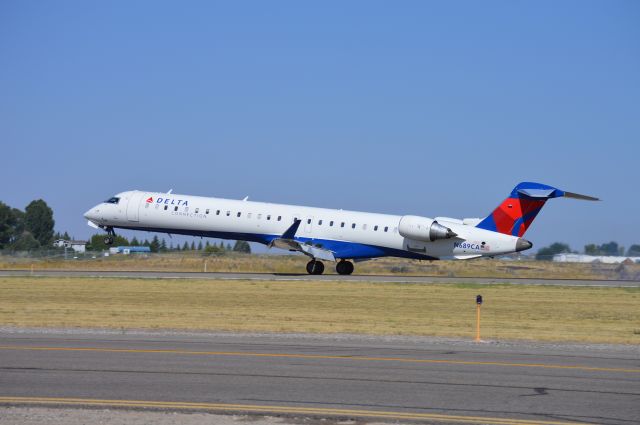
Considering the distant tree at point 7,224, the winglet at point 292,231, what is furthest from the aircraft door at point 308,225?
the distant tree at point 7,224

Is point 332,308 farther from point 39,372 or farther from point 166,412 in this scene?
point 166,412

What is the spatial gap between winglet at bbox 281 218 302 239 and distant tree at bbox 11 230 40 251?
2729 inches

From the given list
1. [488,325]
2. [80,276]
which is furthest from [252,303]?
[80,276]

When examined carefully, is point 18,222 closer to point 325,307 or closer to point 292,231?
point 292,231

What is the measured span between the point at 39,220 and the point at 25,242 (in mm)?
14395

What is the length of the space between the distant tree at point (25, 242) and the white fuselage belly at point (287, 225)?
63.2 m

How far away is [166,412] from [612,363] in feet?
28.5

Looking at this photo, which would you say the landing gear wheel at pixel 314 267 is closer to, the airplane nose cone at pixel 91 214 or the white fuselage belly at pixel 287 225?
the white fuselage belly at pixel 287 225

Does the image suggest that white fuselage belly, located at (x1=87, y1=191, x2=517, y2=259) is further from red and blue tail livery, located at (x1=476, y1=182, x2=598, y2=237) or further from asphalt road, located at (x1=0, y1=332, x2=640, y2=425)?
asphalt road, located at (x1=0, y1=332, x2=640, y2=425)

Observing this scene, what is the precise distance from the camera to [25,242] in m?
117

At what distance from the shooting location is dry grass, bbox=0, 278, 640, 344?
23922mm

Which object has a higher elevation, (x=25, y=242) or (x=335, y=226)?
(x=25, y=242)

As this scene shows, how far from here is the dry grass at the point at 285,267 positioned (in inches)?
2047

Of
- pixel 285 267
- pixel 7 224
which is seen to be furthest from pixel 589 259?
pixel 7 224
